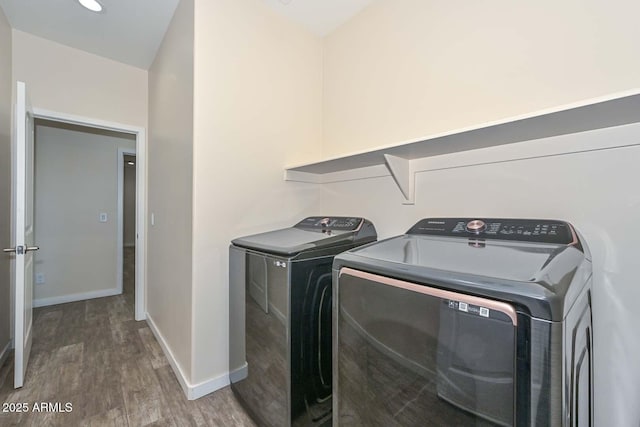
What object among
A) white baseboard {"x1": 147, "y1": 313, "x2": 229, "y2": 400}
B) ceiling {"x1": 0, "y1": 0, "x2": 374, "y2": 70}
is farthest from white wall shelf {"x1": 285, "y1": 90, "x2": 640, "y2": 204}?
white baseboard {"x1": 147, "y1": 313, "x2": 229, "y2": 400}

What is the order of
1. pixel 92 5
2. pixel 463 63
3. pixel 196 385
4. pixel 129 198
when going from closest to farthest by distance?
pixel 463 63, pixel 196 385, pixel 92 5, pixel 129 198

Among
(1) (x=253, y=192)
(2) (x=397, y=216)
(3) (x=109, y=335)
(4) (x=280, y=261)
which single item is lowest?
(3) (x=109, y=335)

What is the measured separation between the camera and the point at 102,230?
3.73m

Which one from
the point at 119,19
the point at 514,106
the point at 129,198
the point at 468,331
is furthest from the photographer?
the point at 129,198

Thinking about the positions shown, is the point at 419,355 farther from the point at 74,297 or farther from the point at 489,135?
the point at 74,297

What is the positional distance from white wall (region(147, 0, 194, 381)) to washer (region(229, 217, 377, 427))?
0.43m

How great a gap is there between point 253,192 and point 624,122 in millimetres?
1769

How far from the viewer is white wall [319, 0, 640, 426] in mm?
980

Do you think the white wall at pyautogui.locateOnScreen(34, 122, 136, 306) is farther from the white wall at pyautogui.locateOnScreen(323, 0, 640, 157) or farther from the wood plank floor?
the white wall at pyautogui.locateOnScreen(323, 0, 640, 157)

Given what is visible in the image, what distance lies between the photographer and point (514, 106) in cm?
124

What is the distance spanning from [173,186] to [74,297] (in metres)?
2.79

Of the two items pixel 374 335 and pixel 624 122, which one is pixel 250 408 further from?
pixel 624 122

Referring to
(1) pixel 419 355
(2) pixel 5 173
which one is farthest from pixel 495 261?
(2) pixel 5 173

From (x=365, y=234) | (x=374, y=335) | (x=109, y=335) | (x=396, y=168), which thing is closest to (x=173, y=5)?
(x=396, y=168)
